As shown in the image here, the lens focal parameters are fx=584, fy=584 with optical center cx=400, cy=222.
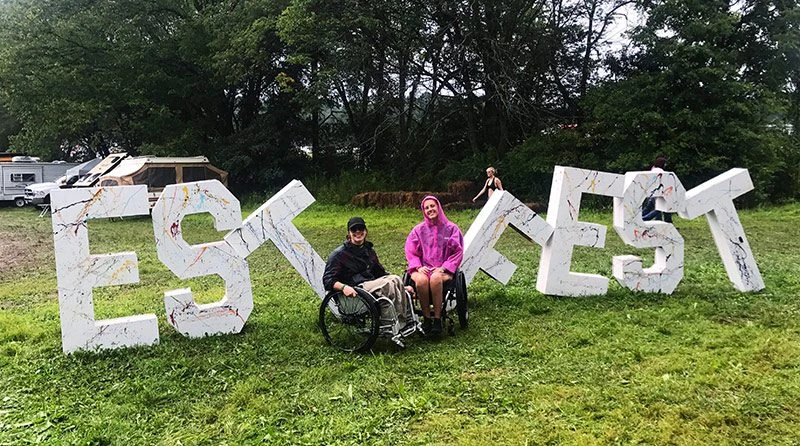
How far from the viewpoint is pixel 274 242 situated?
5312 mm

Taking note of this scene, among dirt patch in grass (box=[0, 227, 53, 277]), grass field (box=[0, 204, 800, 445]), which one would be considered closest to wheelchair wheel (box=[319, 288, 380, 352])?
grass field (box=[0, 204, 800, 445])

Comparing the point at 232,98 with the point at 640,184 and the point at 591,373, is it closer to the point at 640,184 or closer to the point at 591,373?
the point at 640,184

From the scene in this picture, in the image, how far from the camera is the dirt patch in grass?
924 cm

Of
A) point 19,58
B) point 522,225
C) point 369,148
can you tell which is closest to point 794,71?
point 369,148

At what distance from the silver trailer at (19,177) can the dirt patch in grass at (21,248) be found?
26.9ft

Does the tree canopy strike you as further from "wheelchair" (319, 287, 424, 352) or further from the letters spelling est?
"wheelchair" (319, 287, 424, 352)

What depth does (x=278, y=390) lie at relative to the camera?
384cm

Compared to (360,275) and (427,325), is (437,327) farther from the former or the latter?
(360,275)

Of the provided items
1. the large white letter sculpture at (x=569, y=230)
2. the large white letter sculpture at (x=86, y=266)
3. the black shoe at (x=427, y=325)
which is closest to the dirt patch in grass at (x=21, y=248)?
the large white letter sculpture at (x=86, y=266)

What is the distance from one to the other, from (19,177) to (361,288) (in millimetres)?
22050

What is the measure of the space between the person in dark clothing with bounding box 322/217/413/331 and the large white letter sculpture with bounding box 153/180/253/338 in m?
0.87

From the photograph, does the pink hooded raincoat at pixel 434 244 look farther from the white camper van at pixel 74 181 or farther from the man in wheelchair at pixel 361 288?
the white camper van at pixel 74 181

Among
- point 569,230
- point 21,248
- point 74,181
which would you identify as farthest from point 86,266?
point 74,181

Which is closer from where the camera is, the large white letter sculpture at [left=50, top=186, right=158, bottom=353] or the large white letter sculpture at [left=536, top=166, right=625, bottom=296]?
the large white letter sculpture at [left=50, top=186, right=158, bottom=353]
